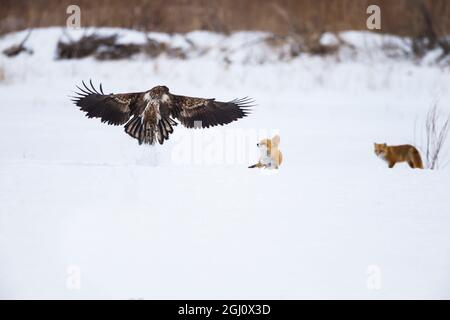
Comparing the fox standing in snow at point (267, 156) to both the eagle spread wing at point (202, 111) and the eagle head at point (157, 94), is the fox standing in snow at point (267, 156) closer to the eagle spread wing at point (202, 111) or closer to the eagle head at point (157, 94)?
the eagle spread wing at point (202, 111)

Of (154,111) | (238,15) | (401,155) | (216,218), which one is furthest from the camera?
(238,15)

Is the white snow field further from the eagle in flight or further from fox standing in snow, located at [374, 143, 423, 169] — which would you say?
fox standing in snow, located at [374, 143, 423, 169]

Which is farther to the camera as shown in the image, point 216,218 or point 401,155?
point 401,155

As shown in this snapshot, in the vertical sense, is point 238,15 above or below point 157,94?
above

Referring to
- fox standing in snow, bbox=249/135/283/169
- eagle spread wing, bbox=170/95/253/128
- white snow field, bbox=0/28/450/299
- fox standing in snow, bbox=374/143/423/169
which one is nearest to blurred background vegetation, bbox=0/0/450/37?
white snow field, bbox=0/28/450/299

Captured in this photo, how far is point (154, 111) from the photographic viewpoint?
15.9 ft

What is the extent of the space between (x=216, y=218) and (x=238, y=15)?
33.3ft

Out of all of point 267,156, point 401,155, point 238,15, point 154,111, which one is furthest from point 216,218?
point 238,15

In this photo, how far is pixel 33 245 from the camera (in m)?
3.40

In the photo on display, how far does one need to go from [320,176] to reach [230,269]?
1.69 m

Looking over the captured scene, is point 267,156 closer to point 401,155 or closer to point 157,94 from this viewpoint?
point 157,94

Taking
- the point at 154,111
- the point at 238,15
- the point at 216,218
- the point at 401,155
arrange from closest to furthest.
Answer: the point at 216,218 < the point at 154,111 < the point at 401,155 < the point at 238,15

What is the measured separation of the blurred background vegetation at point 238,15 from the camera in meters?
12.9
